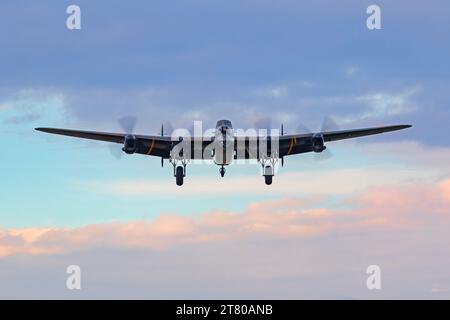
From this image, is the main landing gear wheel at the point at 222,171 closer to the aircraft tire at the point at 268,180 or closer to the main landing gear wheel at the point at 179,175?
the main landing gear wheel at the point at 179,175

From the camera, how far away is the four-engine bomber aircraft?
6469 centimetres

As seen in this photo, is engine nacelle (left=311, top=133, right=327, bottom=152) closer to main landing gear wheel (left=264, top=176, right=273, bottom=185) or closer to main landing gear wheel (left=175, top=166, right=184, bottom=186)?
main landing gear wheel (left=264, top=176, right=273, bottom=185)

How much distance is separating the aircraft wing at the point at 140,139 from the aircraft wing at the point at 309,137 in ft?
31.0

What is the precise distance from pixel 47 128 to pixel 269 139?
17.5 meters

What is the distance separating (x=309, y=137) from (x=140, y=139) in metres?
13.6

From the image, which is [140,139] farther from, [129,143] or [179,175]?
[179,175]

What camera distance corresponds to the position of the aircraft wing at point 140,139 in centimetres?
6688

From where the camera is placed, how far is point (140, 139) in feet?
219

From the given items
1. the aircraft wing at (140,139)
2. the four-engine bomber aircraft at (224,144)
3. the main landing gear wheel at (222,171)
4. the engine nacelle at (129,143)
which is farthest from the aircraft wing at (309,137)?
the engine nacelle at (129,143)

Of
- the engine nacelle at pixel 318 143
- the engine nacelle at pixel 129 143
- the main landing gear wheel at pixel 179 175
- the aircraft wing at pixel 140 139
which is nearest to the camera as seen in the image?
the engine nacelle at pixel 129 143

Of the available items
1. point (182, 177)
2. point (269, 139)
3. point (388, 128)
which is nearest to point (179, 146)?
point (182, 177)

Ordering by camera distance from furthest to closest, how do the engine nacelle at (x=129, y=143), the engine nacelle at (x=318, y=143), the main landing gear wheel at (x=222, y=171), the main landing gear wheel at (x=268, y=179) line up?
the main landing gear wheel at (x=268, y=179) < the engine nacelle at (x=318, y=143) < the engine nacelle at (x=129, y=143) < the main landing gear wheel at (x=222, y=171)

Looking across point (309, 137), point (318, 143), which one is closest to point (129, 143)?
point (309, 137)
